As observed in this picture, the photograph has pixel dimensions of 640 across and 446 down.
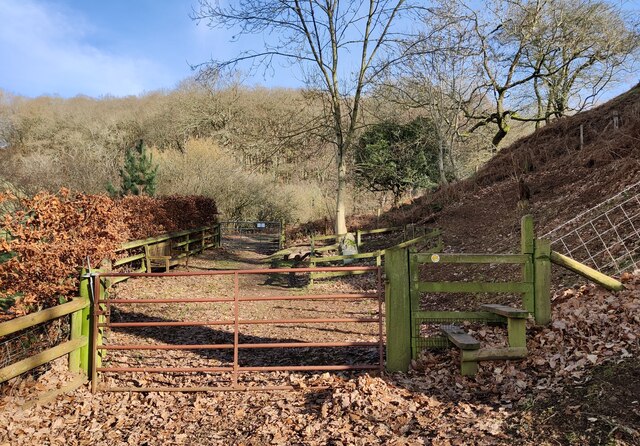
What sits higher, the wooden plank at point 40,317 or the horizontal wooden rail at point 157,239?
the horizontal wooden rail at point 157,239

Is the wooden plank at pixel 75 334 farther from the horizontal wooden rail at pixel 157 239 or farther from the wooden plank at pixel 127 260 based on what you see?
the wooden plank at pixel 127 260

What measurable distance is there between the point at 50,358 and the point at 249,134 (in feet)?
49.0

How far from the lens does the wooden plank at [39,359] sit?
4.31m

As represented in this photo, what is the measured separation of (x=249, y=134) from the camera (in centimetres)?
1884

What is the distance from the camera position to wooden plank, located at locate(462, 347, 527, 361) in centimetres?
464

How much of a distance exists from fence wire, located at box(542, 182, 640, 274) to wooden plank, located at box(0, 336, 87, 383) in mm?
6686

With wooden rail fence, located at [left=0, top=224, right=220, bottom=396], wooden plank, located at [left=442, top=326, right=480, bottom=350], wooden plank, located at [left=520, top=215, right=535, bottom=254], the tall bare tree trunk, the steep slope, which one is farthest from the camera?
the tall bare tree trunk

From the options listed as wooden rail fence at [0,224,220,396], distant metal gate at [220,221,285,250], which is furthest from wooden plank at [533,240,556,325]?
distant metal gate at [220,221,285,250]

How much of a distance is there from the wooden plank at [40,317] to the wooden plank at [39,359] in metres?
0.33

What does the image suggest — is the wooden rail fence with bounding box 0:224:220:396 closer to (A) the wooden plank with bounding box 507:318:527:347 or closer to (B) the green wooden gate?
(B) the green wooden gate

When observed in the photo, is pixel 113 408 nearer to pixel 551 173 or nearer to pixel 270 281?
pixel 270 281

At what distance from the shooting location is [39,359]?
4.64m

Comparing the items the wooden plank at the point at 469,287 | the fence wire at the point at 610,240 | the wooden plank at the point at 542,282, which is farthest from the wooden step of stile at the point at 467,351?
the fence wire at the point at 610,240

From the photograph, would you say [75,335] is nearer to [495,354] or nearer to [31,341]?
[31,341]
